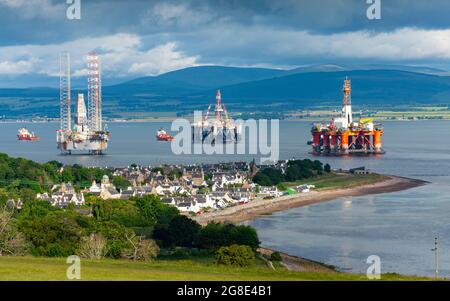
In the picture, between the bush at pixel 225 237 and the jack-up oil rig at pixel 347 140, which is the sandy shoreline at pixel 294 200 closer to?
the bush at pixel 225 237

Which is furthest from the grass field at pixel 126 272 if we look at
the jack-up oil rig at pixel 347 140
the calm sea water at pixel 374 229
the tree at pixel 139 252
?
the jack-up oil rig at pixel 347 140

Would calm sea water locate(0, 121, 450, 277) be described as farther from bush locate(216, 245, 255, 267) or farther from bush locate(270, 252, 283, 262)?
bush locate(216, 245, 255, 267)

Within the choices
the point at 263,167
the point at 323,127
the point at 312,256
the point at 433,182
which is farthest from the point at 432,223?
the point at 323,127

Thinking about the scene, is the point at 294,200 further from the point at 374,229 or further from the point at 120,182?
the point at 374,229

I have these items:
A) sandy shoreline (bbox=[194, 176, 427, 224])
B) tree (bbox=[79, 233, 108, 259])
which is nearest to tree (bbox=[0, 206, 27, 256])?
tree (bbox=[79, 233, 108, 259])
